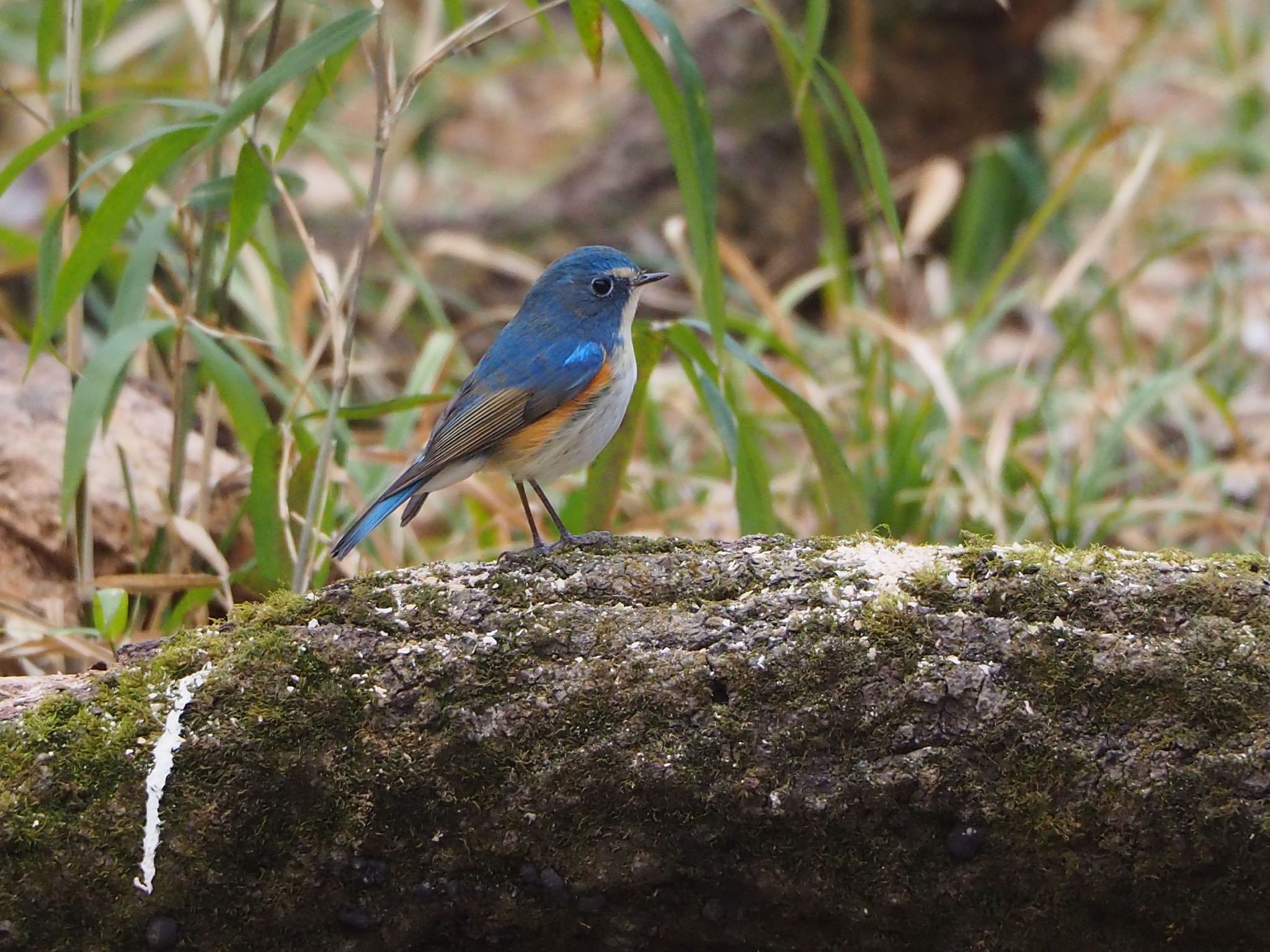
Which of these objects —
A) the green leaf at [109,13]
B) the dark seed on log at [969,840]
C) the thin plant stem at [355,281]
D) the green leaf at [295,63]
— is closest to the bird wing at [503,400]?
the thin plant stem at [355,281]

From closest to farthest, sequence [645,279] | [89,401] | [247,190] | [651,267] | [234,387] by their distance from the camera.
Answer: [89,401] < [247,190] < [234,387] < [645,279] < [651,267]

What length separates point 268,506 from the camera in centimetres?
336

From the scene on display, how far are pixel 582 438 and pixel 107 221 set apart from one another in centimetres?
113

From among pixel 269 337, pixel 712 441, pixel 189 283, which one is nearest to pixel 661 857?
pixel 189 283

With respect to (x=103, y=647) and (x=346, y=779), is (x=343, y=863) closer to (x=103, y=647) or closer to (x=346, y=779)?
(x=346, y=779)

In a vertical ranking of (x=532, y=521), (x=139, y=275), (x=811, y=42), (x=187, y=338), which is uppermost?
(x=811, y=42)

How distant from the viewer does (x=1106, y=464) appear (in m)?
5.04

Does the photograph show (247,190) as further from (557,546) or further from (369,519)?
(557,546)

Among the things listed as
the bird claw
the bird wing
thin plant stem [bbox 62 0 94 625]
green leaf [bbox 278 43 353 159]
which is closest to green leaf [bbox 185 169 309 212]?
green leaf [bbox 278 43 353 159]

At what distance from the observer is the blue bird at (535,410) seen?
3313 millimetres

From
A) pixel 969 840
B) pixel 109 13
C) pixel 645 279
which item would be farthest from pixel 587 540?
pixel 109 13

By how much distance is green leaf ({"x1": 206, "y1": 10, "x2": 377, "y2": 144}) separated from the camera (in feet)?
9.18

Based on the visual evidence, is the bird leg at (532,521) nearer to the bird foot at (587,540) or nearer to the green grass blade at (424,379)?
the bird foot at (587,540)

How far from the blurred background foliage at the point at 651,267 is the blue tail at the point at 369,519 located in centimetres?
9
